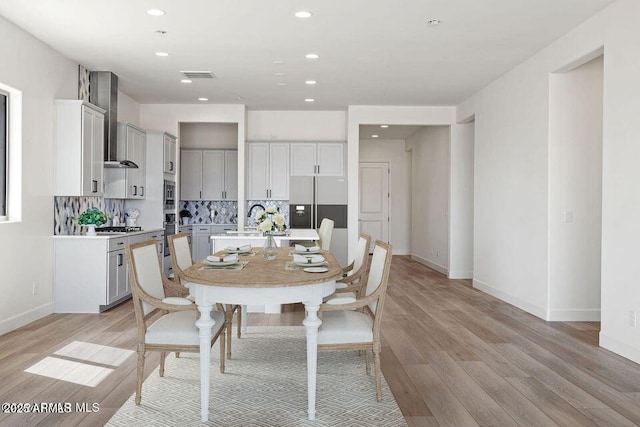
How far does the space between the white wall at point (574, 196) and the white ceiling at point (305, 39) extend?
0.64 meters

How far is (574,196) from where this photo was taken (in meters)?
5.02

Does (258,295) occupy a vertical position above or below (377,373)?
above

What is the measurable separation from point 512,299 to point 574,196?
1.46m

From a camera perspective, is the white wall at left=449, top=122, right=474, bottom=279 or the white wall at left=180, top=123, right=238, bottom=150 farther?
the white wall at left=180, top=123, right=238, bottom=150

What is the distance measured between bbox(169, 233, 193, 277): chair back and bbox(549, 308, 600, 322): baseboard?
3633 millimetres

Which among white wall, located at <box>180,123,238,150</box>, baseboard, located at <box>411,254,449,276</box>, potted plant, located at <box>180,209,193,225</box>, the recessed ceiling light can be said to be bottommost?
baseboard, located at <box>411,254,449,276</box>

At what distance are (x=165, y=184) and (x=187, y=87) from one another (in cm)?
150

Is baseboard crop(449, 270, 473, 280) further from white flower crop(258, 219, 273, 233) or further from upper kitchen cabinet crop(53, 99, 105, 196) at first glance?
upper kitchen cabinet crop(53, 99, 105, 196)

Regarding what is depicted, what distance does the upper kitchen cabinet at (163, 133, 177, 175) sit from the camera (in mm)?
7367

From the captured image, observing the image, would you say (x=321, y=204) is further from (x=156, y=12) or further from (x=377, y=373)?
(x=377, y=373)

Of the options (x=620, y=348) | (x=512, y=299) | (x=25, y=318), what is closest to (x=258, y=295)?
(x=620, y=348)

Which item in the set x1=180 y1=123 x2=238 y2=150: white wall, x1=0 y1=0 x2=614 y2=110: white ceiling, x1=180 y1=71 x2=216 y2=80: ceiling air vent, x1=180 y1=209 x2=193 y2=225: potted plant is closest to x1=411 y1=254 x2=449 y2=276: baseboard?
x1=0 y1=0 x2=614 y2=110: white ceiling

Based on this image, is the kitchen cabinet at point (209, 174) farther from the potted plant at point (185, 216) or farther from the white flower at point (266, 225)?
the white flower at point (266, 225)

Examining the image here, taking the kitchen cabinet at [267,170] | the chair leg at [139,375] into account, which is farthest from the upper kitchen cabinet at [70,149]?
the kitchen cabinet at [267,170]
